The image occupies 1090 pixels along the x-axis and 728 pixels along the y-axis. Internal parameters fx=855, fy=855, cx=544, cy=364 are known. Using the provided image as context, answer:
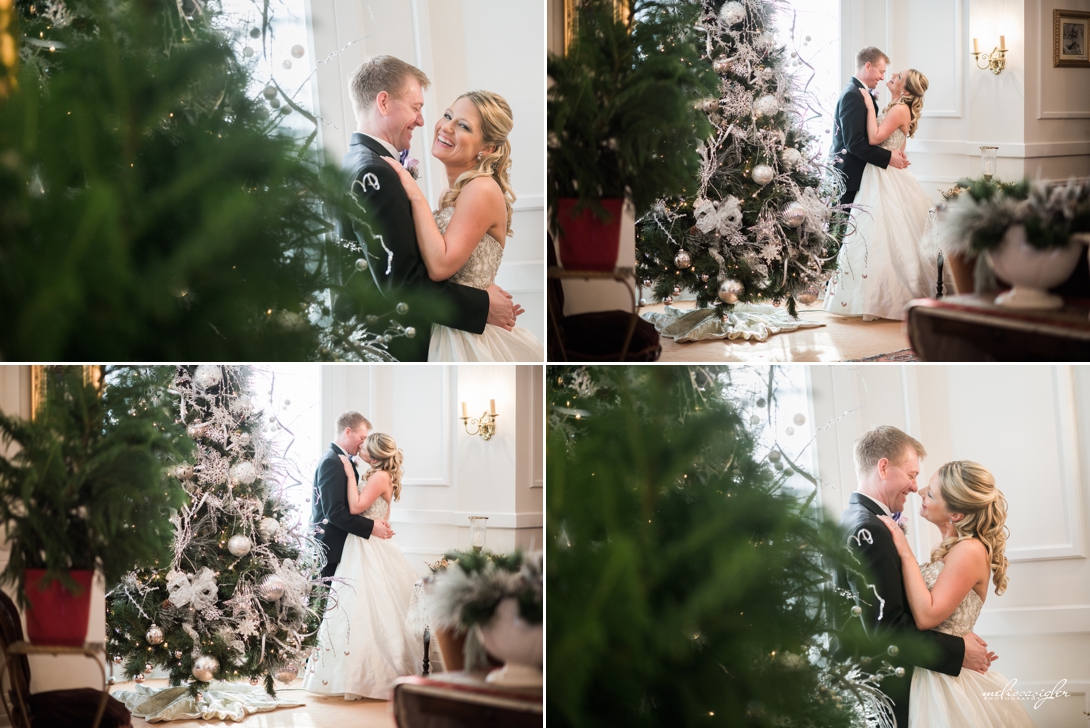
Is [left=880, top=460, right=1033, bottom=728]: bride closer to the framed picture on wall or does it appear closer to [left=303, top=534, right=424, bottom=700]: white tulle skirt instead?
the framed picture on wall

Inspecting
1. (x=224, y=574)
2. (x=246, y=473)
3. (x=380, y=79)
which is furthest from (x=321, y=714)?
(x=380, y=79)

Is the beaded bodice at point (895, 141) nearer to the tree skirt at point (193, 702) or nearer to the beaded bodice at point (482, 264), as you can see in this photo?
the beaded bodice at point (482, 264)

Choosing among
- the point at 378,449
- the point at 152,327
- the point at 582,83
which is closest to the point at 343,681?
the point at 378,449

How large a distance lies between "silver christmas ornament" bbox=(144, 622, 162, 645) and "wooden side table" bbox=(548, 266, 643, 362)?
98 cm

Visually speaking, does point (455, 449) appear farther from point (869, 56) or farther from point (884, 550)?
point (869, 56)

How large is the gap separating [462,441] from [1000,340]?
1.02m

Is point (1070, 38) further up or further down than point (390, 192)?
further up

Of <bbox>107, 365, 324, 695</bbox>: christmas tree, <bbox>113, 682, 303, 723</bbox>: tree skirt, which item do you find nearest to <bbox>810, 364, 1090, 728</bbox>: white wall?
<bbox>107, 365, 324, 695</bbox>: christmas tree

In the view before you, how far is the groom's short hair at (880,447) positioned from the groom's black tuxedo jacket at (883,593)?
0.06 metres

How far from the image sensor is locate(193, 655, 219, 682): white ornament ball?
5.52ft

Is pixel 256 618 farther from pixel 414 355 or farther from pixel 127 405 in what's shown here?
pixel 414 355

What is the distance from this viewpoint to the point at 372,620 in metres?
1.65

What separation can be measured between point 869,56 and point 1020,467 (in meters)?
0.84

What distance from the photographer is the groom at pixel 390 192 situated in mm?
1582
